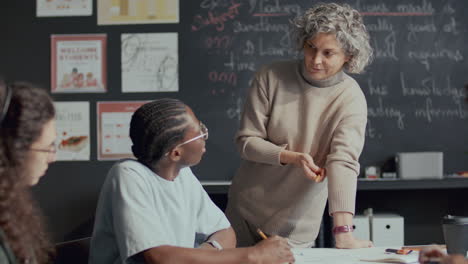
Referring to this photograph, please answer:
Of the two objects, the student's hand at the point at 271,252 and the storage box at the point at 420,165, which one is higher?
the student's hand at the point at 271,252

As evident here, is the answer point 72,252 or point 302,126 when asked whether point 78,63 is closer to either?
point 302,126

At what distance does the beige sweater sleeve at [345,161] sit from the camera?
195 centimetres

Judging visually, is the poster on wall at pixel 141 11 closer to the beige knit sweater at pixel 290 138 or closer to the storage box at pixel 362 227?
the storage box at pixel 362 227

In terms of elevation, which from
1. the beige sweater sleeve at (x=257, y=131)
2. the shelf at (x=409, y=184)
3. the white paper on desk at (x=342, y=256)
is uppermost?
the beige sweater sleeve at (x=257, y=131)

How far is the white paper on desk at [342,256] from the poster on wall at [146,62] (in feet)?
7.94

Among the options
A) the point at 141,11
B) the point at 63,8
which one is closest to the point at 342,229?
the point at 141,11

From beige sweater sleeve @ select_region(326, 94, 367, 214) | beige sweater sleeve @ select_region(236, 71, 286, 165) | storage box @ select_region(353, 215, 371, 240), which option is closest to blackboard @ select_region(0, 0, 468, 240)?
storage box @ select_region(353, 215, 371, 240)

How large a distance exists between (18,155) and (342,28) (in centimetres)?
122

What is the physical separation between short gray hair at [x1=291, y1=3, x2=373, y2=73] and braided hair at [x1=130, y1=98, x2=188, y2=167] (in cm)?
64

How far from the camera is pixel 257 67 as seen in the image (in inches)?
160

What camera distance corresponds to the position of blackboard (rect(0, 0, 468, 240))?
13.2ft

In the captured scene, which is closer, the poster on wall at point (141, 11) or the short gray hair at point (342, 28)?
the short gray hair at point (342, 28)

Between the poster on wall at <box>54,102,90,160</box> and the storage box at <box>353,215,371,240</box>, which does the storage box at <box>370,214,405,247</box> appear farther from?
the poster on wall at <box>54,102,90,160</box>

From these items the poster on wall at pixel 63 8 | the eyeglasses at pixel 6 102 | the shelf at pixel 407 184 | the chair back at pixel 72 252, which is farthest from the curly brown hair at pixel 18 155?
the poster on wall at pixel 63 8
